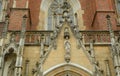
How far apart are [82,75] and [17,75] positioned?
2.92m

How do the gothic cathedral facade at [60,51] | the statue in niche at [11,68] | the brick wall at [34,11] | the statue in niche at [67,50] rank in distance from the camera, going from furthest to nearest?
the brick wall at [34,11]
the statue in niche at [11,68]
the statue in niche at [67,50]
the gothic cathedral facade at [60,51]

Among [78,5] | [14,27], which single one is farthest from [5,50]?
[78,5]

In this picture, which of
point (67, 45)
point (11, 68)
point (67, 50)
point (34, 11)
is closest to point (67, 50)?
point (67, 50)

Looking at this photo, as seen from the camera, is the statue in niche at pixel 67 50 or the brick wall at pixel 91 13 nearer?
the statue in niche at pixel 67 50

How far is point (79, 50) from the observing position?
493 inches

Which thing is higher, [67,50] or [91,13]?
[91,13]

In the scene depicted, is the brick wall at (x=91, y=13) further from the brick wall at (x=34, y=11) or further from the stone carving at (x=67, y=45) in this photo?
the stone carving at (x=67, y=45)

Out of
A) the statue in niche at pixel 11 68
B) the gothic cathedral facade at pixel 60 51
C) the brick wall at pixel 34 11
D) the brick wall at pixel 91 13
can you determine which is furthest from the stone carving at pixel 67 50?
the brick wall at pixel 34 11

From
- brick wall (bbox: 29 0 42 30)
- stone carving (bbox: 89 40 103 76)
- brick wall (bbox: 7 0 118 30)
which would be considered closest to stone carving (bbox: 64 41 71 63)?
stone carving (bbox: 89 40 103 76)

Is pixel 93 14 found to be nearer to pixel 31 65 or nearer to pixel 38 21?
pixel 38 21

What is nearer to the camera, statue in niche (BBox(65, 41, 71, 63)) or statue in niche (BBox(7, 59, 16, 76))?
statue in niche (BBox(65, 41, 71, 63))

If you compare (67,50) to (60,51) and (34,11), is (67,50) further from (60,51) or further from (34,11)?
(34,11)

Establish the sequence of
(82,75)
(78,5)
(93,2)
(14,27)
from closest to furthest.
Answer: (82,75) → (14,27) → (93,2) → (78,5)

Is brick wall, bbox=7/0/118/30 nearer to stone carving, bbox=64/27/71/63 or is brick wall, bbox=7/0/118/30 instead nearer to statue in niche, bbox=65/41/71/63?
stone carving, bbox=64/27/71/63
